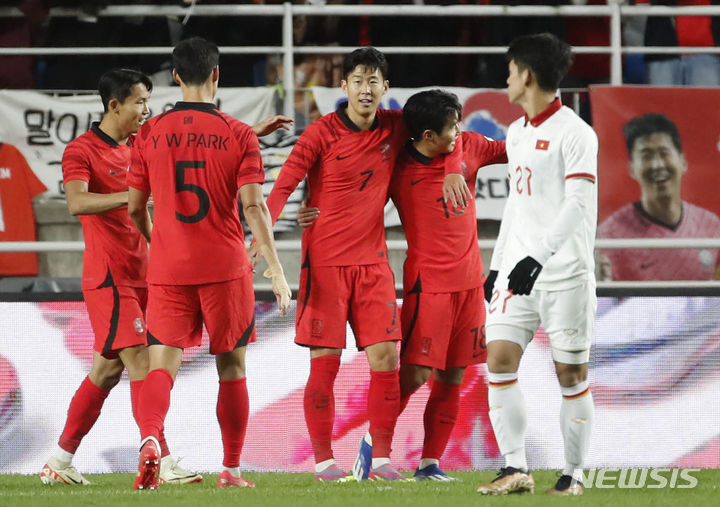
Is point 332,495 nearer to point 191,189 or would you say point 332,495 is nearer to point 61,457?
point 191,189

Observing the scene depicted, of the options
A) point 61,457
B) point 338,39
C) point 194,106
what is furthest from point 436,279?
point 338,39

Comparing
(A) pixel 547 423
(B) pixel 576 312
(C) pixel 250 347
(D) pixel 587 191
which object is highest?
(D) pixel 587 191

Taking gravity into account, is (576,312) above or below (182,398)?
above

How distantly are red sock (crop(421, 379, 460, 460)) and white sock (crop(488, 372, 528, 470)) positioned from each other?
903 mm

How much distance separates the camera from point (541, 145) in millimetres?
4586

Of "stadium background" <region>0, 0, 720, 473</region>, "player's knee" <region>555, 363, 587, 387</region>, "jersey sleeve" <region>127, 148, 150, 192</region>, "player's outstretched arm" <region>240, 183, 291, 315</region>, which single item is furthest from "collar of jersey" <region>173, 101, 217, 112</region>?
"player's knee" <region>555, 363, 587, 387</region>

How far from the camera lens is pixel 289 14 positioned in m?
8.41

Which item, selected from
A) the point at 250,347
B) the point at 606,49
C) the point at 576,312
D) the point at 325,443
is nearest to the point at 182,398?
the point at 250,347

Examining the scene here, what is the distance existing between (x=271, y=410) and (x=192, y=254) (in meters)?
1.44

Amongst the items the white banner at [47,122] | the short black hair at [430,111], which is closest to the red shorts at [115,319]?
the short black hair at [430,111]

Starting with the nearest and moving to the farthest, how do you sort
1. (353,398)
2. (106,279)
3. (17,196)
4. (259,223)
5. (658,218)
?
(259,223) → (106,279) → (353,398) → (17,196) → (658,218)

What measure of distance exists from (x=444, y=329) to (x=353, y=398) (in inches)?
37.2

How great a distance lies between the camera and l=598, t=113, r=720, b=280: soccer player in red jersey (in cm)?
809

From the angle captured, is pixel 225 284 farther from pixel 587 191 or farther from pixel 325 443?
pixel 587 191
